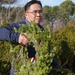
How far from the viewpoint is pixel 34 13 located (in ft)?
9.40

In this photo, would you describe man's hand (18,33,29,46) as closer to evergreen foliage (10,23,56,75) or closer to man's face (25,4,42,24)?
evergreen foliage (10,23,56,75)

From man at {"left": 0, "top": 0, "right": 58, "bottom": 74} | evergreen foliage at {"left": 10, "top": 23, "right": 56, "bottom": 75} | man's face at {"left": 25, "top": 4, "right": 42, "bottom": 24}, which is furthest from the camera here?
man's face at {"left": 25, "top": 4, "right": 42, "bottom": 24}

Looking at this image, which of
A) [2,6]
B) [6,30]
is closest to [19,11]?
[2,6]

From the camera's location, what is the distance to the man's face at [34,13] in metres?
2.83

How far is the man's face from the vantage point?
9.29 feet

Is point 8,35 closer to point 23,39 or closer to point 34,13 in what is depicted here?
point 23,39

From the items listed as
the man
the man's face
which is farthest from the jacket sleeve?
the man's face

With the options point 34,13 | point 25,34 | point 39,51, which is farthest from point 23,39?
point 34,13

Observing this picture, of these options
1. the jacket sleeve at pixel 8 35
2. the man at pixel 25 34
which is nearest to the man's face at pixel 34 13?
the man at pixel 25 34

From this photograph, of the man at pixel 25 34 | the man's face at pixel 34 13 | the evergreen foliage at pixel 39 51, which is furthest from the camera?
the man's face at pixel 34 13

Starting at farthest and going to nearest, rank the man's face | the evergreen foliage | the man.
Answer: the man's face → the man → the evergreen foliage

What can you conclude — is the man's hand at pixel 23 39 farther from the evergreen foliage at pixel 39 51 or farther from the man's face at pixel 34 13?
the man's face at pixel 34 13

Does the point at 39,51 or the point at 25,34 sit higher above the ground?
the point at 25,34

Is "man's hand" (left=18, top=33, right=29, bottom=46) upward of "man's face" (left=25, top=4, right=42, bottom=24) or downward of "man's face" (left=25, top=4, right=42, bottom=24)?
downward
